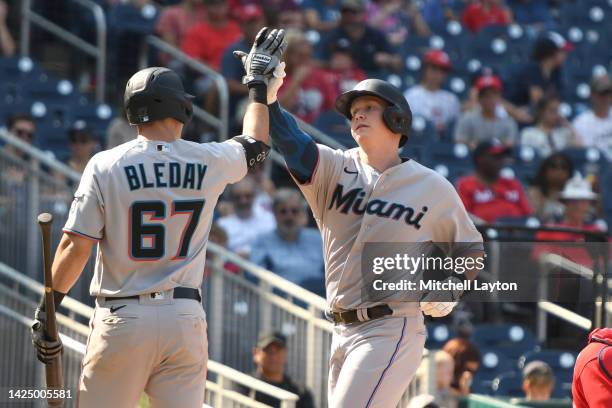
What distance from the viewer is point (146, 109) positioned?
16.3 feet

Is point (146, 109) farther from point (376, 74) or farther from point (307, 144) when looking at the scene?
point (376, 74)

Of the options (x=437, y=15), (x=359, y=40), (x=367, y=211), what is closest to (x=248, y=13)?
(x=359, y=40)

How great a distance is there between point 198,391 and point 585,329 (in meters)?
4.44

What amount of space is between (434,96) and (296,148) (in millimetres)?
7448

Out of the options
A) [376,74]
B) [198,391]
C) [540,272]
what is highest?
[376,74]

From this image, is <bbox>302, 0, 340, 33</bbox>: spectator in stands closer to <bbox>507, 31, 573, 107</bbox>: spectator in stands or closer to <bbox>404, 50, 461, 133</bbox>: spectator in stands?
<bbox>404, 50, 461, 133</bbox>: spectator in stands

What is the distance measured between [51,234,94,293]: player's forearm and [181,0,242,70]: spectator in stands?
7.30m

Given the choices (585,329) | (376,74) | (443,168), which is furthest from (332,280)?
(376,74)

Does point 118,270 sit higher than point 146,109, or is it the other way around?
point 146,109

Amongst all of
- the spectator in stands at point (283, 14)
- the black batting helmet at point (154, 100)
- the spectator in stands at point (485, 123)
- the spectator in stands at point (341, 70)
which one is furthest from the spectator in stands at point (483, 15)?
the black batting helmet at point (154, 100)

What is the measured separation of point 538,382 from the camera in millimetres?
8344

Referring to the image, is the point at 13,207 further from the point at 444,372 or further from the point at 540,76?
the point at 540,76

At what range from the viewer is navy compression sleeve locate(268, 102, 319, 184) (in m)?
5.39

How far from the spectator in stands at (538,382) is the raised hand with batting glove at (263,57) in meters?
3.71
